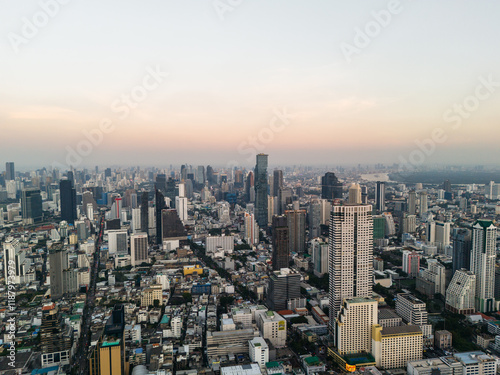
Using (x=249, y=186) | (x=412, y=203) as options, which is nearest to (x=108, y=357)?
(x=412, y=203)

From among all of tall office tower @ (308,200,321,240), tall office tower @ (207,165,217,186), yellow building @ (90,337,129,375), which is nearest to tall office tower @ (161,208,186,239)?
tall office tower @ (308,200,321,240)

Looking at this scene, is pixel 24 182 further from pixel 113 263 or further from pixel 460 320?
pixel 460 320

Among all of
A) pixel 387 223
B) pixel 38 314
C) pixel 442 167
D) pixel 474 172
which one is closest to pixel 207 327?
pixel 38 314

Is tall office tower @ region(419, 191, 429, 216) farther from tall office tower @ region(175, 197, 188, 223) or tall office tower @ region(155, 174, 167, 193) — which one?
tall office tower @ region(155, 174, 167, 193)

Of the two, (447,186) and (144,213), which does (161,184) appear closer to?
(144,213)

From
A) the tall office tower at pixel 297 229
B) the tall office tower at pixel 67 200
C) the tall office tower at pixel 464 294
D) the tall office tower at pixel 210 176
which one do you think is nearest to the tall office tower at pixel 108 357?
the tall office tower at pixel 464 294
